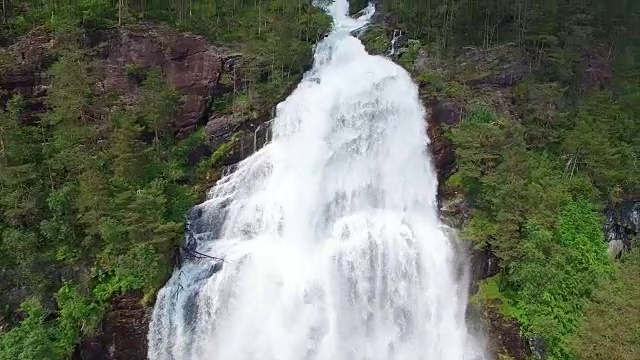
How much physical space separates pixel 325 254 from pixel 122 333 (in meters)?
8.86

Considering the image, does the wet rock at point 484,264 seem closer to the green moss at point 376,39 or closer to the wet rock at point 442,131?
the wet rock at point 442,131

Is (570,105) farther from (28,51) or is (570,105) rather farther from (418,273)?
(28,51)

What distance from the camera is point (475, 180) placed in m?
21.0

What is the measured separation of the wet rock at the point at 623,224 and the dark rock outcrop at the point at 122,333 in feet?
69.6

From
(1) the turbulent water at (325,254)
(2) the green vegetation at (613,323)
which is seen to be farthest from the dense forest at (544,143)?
(1) the turbulent water at (325,254)

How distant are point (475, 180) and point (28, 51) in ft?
79.3

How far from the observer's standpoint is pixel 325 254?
1956 cm

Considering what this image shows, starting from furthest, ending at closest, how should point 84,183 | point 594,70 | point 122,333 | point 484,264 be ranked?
point 594,70 < point 484,264 < point 84,183 < point 122,333

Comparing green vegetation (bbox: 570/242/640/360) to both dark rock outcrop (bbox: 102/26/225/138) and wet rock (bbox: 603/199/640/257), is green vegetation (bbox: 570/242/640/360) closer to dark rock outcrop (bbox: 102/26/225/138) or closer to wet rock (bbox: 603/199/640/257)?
wet rock (bbox: 603/199/640/257)

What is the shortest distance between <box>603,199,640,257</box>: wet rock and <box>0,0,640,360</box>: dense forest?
1.62ft

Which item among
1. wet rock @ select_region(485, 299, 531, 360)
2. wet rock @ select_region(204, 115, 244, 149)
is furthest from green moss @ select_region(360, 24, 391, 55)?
wet rock @ select_region(485, 299, 531, 360)

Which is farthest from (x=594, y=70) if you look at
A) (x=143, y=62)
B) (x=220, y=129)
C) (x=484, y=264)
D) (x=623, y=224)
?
(x=143, y=62)

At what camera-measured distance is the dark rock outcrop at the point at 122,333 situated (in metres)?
17.8

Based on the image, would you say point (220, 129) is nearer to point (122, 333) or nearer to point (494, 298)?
point (122, 333)
